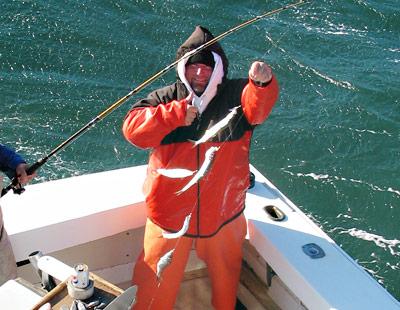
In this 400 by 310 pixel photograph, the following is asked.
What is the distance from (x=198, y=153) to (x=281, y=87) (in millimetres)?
6234

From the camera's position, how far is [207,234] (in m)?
3.75

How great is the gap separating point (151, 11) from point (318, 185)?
5378mm

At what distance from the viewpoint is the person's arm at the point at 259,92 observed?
3307mm

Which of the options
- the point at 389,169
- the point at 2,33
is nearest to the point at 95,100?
the point at 2,33

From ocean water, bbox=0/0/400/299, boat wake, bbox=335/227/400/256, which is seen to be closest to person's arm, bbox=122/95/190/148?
ocean water, bbox=0/0/400/299

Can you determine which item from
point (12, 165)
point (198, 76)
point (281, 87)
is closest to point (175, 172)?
point (198, 76)

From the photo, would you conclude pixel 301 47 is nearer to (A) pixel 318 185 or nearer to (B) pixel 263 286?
(A) pixel 318 185

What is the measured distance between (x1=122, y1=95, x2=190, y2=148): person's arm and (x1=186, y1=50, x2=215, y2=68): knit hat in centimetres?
28

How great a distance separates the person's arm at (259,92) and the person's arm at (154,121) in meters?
0.37

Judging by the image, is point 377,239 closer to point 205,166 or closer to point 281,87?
point 281,87

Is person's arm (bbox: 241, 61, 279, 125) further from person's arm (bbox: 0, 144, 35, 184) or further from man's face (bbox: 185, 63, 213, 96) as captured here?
person's arm (bbox: 0, 144, 35, 184)

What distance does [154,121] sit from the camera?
3.39 meters

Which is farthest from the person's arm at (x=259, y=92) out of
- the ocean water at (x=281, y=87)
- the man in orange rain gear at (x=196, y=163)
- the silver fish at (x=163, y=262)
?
the ocean water at (x=281, y=87)

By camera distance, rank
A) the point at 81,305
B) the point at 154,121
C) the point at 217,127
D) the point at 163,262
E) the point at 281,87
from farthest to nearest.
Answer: the point at 281,87 → the point at 163,262 → the point at 154,121 → the point at 217,127 → the point at 81,305
